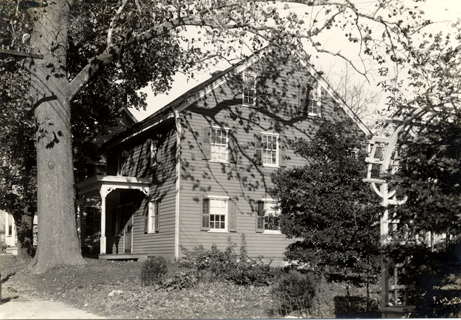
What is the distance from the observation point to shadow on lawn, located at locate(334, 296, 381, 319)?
11.1 metres

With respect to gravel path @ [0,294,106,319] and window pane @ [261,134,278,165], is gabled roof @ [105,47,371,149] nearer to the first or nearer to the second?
window pane @ [261,134,278,165]

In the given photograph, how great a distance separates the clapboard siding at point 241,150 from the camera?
22.0 m

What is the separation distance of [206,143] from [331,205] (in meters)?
8.33

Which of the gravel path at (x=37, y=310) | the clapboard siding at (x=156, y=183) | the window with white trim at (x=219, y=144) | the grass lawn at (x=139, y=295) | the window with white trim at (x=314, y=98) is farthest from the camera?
the window with white trim at (x=314, y=98)

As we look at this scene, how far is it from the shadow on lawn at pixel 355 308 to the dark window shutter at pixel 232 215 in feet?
32.2

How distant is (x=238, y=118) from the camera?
76.7 feet

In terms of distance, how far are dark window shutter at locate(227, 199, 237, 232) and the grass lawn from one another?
5691 millimetres

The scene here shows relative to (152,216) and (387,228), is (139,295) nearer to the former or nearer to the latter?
(387,228)

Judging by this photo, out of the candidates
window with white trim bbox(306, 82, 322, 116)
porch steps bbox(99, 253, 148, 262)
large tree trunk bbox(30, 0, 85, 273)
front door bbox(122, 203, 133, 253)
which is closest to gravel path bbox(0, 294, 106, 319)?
large tree trunk bbox(30, 0, 85, 273)

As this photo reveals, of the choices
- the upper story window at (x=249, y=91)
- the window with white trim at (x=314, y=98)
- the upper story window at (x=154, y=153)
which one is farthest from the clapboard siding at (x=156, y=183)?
the window with white trim at (x=314, y=98)

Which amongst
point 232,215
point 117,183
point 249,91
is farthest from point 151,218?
point 249,91

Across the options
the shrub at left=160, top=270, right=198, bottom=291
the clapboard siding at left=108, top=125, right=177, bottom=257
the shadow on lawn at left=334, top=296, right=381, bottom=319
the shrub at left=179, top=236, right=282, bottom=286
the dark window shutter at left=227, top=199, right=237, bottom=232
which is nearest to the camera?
the shadow on lawn at left=334, top=296, right=381, bottom=319

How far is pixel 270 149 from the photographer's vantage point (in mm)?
24078

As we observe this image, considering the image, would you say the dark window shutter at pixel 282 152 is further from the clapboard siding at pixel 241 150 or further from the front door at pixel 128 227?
the front door at pixel 128 227
